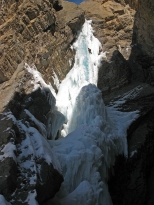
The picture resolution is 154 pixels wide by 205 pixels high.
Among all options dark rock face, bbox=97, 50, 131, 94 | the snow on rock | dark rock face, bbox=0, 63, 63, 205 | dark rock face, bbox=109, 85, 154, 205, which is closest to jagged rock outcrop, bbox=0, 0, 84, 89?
the snow on rock

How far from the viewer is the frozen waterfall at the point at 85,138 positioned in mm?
7809

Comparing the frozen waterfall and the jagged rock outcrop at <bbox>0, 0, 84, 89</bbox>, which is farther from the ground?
the jagged rock outcrop at <bbox>0, 0, 84, 89</bbox>

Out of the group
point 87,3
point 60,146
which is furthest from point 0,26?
point 87,3

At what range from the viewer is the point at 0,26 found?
9.98 m

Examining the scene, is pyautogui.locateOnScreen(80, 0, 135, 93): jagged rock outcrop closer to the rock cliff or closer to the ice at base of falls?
the rock cliff

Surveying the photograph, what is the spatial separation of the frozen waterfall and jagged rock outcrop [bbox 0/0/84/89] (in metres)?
0.77

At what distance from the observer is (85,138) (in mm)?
8938

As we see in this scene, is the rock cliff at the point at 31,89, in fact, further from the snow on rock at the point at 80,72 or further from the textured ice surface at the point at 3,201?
the snow on rock at the point at 80,72

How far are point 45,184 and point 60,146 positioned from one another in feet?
8.36

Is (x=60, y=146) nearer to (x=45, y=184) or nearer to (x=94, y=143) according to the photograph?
(x=94, y=143)

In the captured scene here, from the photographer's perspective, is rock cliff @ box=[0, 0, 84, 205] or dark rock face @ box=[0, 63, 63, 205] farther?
rock cliff @ box=[0, 0, 84, 205]

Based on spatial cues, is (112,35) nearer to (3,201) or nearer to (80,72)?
(80,72)

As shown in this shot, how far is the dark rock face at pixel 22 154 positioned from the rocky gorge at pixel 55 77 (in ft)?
0.06

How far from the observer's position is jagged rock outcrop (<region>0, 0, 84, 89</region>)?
9761 millimetres
